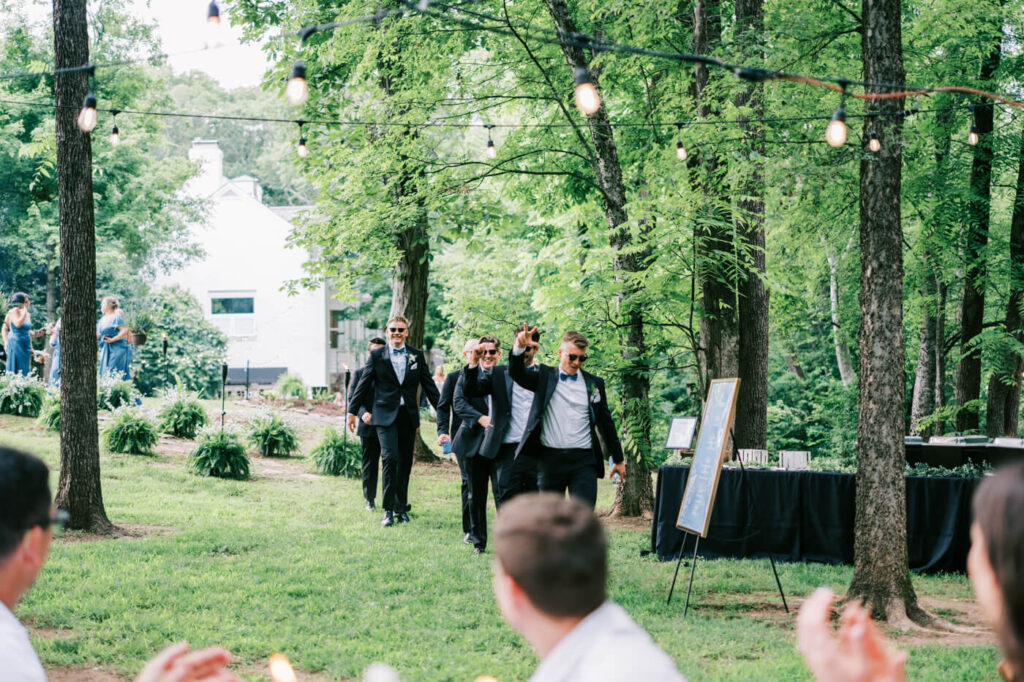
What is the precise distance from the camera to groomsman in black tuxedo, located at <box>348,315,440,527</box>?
11.4 meters

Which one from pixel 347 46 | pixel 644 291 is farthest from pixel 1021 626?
pixel 347 46

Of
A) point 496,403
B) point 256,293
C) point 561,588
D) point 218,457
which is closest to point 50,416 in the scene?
point 218,457

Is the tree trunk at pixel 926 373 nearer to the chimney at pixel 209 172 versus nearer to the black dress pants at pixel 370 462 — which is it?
the black dress pants at pixel 370 462

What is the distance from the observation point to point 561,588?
197 cm

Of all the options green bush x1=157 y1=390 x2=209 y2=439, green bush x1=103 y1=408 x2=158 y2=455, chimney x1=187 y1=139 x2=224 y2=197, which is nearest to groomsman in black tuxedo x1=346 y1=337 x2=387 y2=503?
green bush x1=103 y1=408 x2=158 y2=455

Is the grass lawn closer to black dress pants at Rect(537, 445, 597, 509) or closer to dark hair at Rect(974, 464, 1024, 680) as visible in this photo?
black dress pants at Rect(537, 445, 597, 509)

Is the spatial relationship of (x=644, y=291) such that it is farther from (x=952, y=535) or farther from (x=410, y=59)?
(x=410, y=59)

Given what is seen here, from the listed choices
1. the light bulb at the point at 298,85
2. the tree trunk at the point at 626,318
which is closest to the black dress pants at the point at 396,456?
the tree trunk at the point at 626,318

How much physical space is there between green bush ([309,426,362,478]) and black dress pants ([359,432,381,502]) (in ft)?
10.9

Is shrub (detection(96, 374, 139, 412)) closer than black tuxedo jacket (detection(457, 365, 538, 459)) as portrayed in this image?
No

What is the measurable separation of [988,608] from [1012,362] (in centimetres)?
1563

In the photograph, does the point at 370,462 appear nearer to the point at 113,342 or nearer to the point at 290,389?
the point at 113,342

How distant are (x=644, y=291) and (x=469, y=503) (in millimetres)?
3299

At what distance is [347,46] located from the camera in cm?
1309
